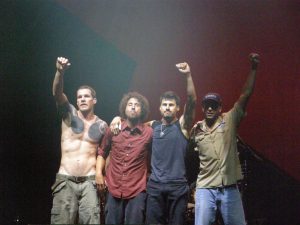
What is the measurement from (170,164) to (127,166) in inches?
16.7

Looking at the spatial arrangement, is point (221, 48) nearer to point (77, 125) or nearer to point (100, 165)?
point (77, 125)

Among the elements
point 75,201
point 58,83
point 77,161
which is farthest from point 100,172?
point 58,83

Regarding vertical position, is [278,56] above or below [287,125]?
above

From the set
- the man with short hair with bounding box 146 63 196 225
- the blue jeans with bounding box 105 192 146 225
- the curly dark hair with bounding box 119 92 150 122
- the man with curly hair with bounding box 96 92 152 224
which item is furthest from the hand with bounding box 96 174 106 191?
the curly dark hair with bounding box 119 92 150 122

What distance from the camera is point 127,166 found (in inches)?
166

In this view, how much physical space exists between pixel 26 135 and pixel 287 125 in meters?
3.30

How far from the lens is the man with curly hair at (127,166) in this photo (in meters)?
4.12

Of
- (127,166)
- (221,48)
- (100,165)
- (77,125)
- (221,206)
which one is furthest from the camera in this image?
(221,48)

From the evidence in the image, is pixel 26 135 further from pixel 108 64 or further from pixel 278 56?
pixel 278 56

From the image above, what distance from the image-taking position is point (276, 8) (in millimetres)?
5297

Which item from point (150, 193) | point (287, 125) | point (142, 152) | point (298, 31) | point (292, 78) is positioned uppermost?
point (298, 31)

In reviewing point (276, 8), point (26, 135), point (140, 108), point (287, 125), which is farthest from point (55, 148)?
point (276, 8)

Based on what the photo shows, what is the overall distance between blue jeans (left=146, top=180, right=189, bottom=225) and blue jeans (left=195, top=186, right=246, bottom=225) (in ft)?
0.55

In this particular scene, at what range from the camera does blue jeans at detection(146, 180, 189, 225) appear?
4.06 m
